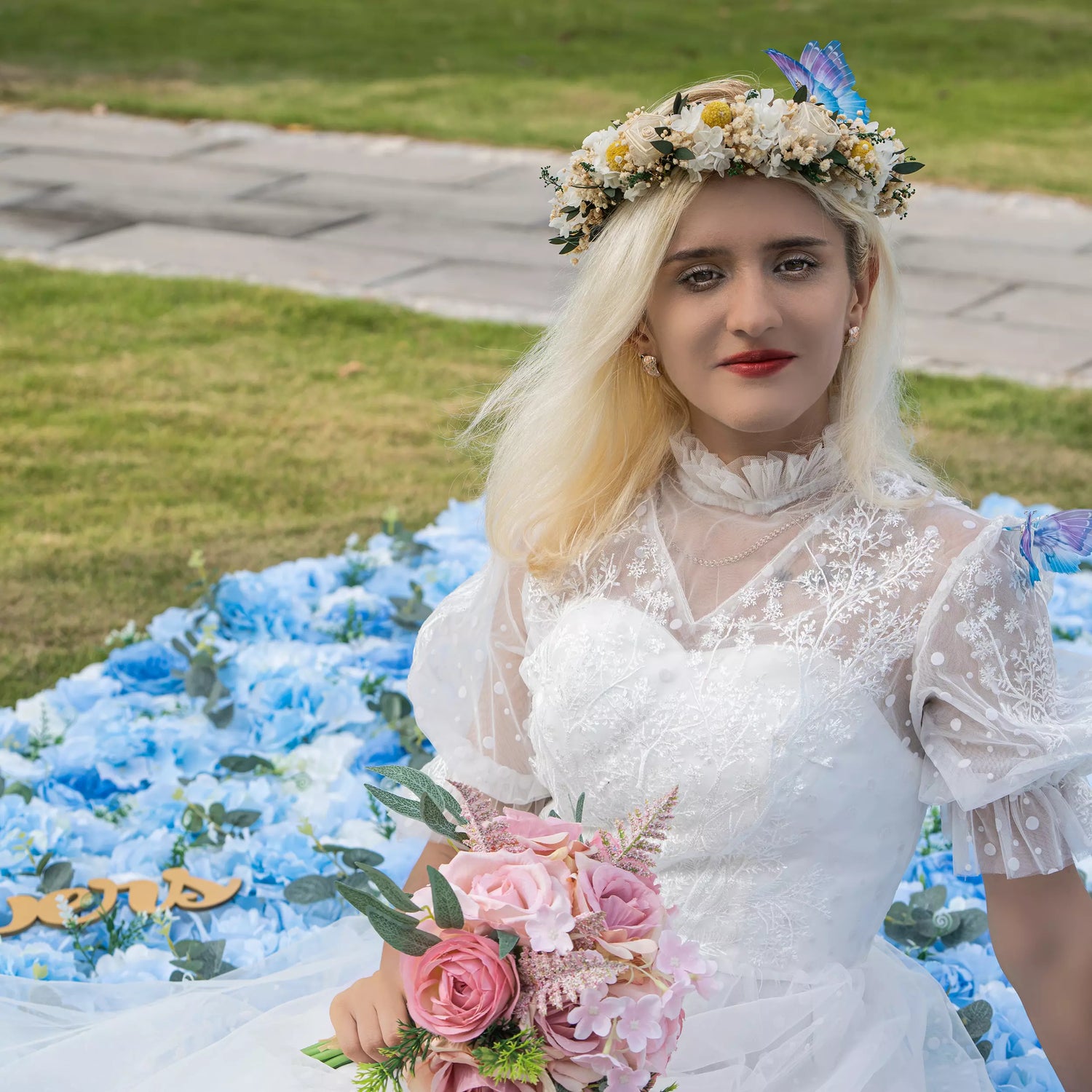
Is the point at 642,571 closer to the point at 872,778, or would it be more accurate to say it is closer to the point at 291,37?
the point at 872,778

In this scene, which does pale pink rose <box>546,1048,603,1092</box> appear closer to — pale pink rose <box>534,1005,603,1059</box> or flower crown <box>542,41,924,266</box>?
pale pink rose <box>534,1005,603,1059</box>

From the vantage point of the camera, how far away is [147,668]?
4.64 metres

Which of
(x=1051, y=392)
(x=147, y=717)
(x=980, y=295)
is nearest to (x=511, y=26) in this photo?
(x=980, y=295)

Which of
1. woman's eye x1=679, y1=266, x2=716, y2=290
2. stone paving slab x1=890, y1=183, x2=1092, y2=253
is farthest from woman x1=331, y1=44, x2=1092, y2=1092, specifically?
stone paving slab x1=890, y1=183, x2=1092, y2=253

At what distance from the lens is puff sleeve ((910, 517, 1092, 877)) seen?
2.11 metres

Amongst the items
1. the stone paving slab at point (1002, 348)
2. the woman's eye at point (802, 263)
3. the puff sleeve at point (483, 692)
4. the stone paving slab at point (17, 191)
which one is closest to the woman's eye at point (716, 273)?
the woman's eye at point (802, 263)

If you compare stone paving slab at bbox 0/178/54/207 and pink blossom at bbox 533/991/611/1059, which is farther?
stone paving slab at bbox 0/178/54/207

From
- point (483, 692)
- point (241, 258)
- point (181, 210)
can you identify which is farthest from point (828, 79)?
point (181, 210)

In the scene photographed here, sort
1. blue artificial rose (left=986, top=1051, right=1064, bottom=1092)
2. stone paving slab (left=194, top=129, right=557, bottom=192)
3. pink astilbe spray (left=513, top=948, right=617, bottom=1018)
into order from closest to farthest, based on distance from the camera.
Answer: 1. pink astilbe spray (left=513, top=948, right=617, bottom=1018)
2. blue artificial rose (left=986, top=1051, right=1064, bottom=1092)
3. stone paving slab (left=194, top=129, right=557, bottom=192)

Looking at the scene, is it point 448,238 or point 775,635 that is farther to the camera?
point 448,238

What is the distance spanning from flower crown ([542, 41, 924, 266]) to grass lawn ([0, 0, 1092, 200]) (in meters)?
8.54

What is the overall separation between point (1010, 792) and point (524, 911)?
76cm

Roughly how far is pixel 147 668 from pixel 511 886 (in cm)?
305

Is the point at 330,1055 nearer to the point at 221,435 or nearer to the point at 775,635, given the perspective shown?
the point at 775,635
